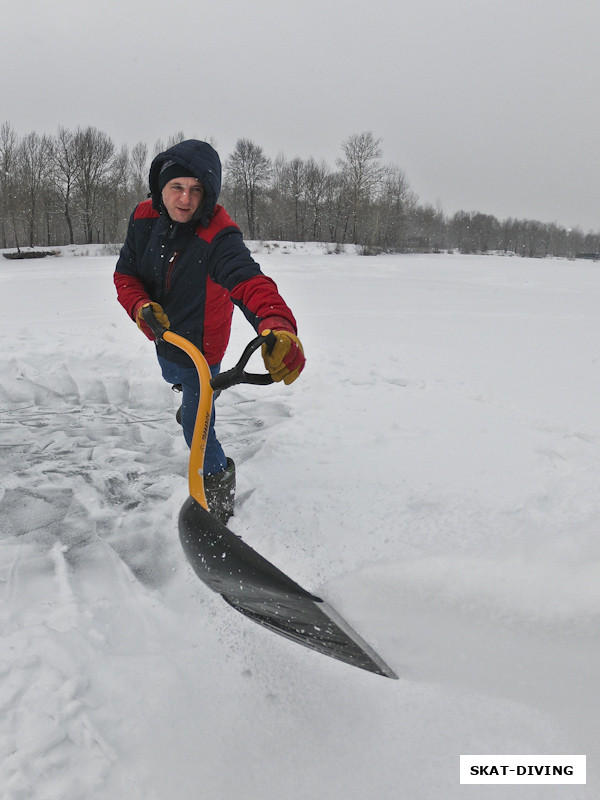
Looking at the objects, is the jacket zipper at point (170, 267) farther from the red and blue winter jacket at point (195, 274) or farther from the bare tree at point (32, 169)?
the bare tree at point (32, 169)

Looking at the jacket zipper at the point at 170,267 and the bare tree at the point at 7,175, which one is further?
the bare tree at the point at 7,175

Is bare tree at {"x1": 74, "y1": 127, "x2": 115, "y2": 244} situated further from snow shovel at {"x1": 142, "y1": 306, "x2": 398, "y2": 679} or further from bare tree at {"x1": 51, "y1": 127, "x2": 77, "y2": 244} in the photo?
snow shovel at {"x1": 142, "y1": 306, "x2": 398, "y2": 679}

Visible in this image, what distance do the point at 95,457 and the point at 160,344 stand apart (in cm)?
116

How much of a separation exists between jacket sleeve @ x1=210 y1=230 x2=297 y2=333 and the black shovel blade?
779 millimetres

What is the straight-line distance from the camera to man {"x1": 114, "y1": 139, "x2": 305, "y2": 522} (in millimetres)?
1911

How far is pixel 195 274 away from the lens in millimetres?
2293

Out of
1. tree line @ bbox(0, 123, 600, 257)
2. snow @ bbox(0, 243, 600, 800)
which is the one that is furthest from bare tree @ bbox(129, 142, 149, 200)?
snow @ bbox(0, 243, 600, 800)

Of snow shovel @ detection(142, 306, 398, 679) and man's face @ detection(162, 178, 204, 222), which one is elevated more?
man's face @ detection(162, 178, 204, 222)

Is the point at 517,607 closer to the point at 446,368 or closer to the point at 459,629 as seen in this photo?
the point at 459,629

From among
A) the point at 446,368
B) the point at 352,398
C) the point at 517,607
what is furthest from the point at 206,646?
the point at 446,368

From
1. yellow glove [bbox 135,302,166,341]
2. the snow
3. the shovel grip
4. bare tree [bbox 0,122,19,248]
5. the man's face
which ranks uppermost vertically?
bare tree [bbox 0,122,19,248]

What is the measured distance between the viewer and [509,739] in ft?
4.46

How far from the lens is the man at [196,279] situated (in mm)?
1911

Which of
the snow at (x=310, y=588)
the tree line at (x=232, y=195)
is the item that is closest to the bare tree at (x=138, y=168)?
the tree line at (x=232, y=195)
